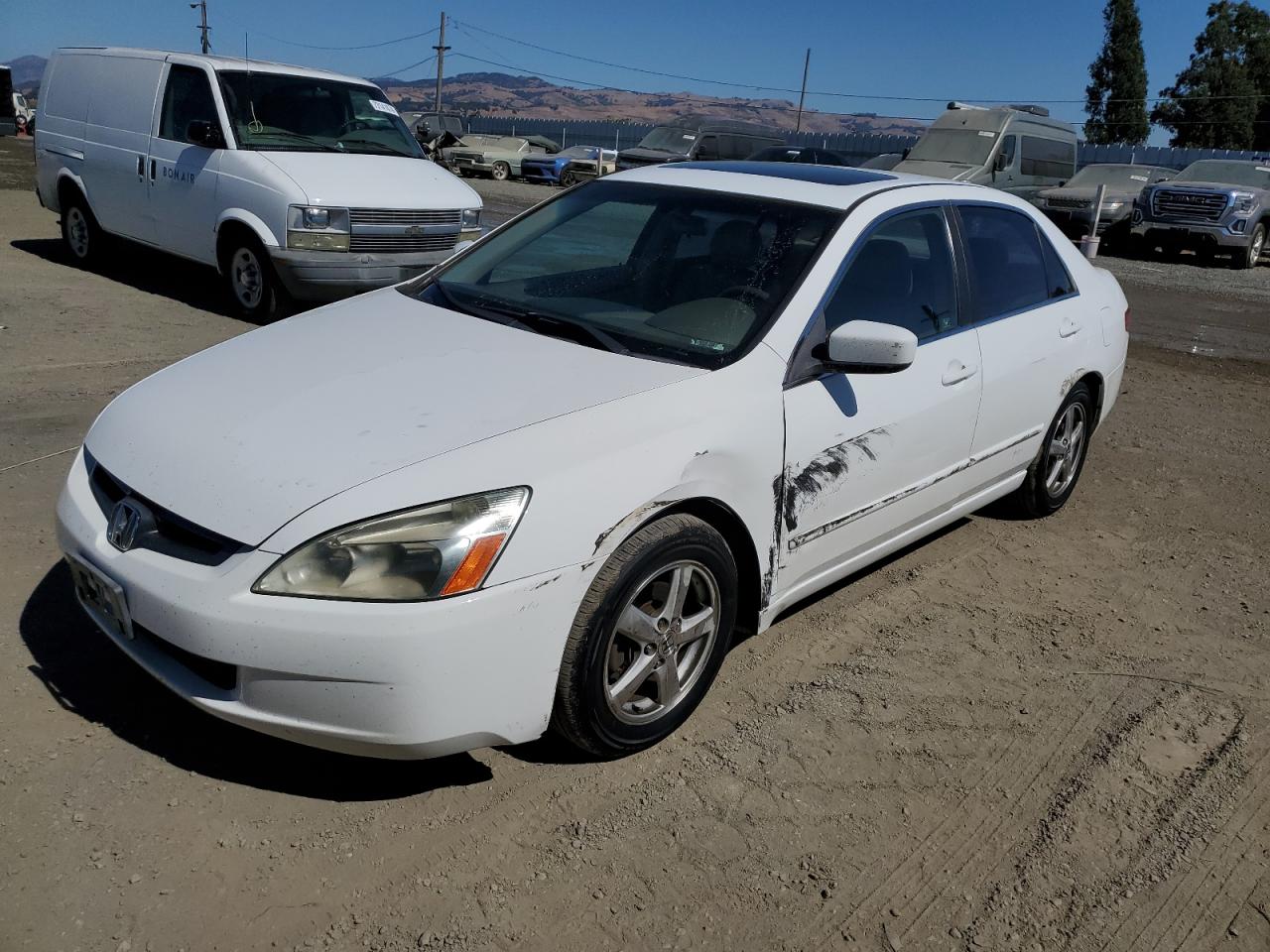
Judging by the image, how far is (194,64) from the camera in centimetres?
→ 901

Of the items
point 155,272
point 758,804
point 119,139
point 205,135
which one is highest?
point 205,135

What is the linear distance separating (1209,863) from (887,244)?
222cm

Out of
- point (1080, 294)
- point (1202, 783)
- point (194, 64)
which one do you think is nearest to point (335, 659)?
point (1202, 783)

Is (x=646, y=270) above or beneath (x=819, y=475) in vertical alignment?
above

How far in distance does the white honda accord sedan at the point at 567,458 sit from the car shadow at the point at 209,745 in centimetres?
36

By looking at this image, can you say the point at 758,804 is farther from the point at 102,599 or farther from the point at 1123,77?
the point at 1123,77

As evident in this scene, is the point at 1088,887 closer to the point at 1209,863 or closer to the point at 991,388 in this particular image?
the point at 1209,863

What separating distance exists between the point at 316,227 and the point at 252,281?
812 millimetres

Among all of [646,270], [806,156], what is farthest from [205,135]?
[806,156]

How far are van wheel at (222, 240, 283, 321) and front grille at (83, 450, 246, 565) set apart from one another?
580 centimetres

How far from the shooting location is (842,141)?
40.2 metres

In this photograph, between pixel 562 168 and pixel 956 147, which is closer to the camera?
pixel 956 147

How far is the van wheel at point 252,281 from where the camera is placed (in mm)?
8438

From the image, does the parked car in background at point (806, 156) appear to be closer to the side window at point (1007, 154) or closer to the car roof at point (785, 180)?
the side window at point (1007, 154)
